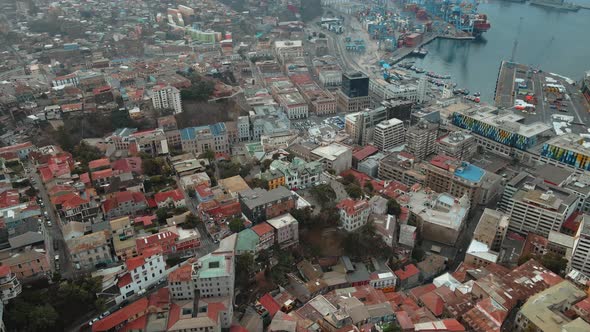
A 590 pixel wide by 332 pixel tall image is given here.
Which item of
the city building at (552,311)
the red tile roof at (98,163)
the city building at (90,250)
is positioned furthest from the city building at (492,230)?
the red tile roof at (98,163)

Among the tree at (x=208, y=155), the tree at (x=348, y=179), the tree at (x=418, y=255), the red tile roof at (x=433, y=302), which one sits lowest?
the tree at (x=418, y=255)

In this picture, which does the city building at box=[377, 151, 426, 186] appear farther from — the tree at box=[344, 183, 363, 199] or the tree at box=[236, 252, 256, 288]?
the tree at box=[236, 252, 256, 288]

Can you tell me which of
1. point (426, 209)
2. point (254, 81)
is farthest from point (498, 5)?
point (426, 209)

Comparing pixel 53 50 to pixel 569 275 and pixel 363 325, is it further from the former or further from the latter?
pixel 569 275

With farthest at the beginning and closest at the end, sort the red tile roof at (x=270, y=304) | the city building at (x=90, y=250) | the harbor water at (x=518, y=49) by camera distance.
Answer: the harbor water at (x=518, y=49), the city building at (x=90, y=250), the red tile roof at (x=270, y=304)

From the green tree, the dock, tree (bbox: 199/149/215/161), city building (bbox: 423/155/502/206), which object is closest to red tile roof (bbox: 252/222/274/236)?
tree (bbox: 199/149/215/161)

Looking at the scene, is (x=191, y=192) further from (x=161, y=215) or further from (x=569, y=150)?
(x=569, y=150)

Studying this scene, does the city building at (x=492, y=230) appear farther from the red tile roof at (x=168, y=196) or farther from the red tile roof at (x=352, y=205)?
the red tile roof at (x=168, y=196)
